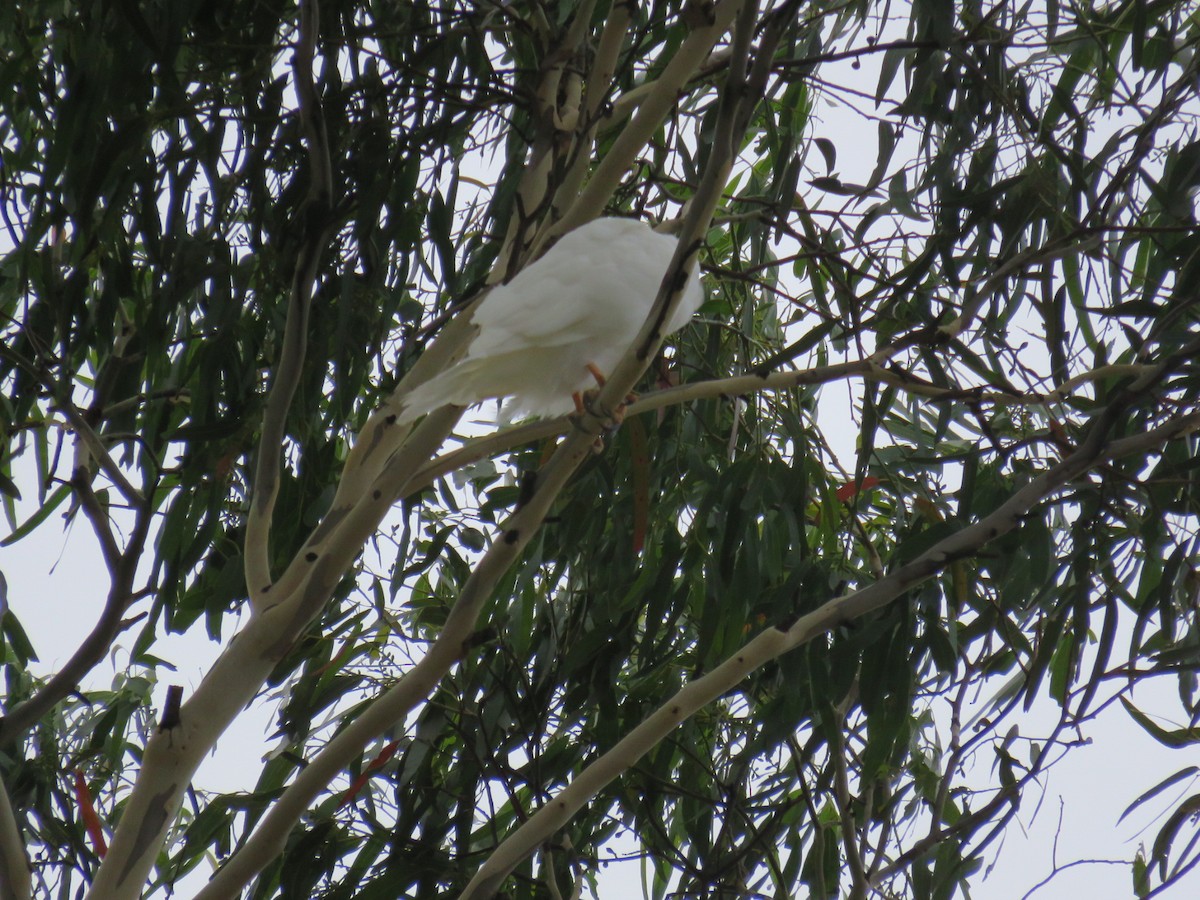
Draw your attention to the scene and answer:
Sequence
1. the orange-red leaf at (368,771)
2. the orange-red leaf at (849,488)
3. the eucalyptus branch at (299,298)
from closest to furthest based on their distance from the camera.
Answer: the eucalyptus branch at (299,298) < the orange-red leaf at (368,771) < the orange-red leaf at (849,488)

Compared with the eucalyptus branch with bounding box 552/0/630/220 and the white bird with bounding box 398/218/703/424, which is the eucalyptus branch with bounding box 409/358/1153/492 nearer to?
the white bird with bounding box 398/218/703/424

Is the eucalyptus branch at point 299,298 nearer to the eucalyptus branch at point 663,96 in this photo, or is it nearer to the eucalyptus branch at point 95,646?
the eucalyptus branch at point 95,646

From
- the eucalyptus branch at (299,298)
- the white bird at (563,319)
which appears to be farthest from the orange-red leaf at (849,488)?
the eucalyptus branch at (299,298)

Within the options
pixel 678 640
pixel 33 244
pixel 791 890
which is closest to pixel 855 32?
pixel 678 640

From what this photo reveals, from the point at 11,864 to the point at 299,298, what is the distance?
0.66 m

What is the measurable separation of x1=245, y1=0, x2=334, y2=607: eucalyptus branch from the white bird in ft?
0.48

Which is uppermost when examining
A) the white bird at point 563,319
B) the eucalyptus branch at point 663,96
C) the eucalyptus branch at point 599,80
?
the eucalyptus branch at point 599,80

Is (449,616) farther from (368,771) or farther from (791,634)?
(368,771)

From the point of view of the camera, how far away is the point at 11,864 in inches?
50.6

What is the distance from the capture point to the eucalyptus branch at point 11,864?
4.21 ft

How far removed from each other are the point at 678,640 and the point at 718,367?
47cm

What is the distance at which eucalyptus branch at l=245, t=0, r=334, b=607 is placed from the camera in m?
1.27

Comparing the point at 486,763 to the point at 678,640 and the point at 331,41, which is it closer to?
the point at 678,640

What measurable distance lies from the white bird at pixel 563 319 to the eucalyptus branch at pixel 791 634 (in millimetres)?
394
